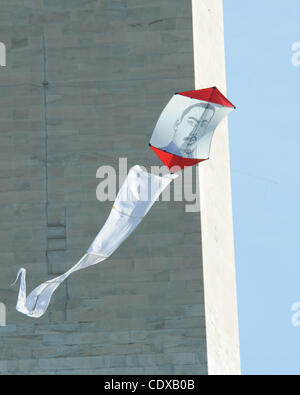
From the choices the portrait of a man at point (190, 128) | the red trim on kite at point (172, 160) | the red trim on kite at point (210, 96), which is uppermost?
the red trim on kite at point (210, 96)

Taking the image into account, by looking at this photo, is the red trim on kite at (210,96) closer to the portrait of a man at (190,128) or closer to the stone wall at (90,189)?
the portrait of a man at (190,128)

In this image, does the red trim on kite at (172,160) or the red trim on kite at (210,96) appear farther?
the red trim on kite at (172,160)

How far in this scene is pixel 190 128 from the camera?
206 ft

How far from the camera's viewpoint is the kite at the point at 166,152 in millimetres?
62625

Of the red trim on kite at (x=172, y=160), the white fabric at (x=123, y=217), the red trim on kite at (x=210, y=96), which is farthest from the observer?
the red trim on kite at (x=172, y=160)

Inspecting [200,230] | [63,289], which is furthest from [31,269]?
[200,230]

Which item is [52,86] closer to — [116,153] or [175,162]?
[116,153]

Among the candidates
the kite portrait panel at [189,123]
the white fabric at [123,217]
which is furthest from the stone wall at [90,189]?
the kite portrait panel at [189,123]

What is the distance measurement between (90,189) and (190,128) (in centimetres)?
833

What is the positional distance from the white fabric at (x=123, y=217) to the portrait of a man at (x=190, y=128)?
883 millimetres

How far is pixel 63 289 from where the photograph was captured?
228 feet

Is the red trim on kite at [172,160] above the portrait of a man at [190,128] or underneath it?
underneath

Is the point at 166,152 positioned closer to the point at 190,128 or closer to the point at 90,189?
the point at 190,128

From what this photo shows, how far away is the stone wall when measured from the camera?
6919cm
